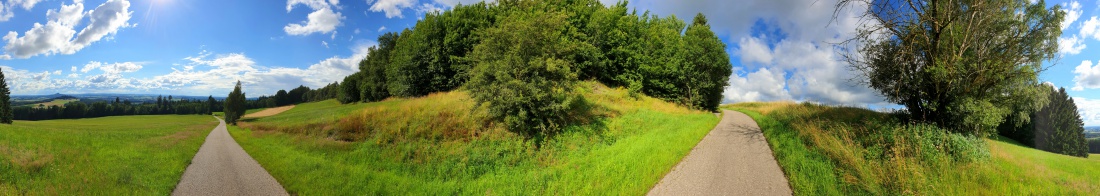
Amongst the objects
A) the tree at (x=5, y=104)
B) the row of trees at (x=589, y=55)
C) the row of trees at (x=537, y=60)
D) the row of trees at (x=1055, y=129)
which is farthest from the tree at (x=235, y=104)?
the row of trees at (x=1055, y=129)

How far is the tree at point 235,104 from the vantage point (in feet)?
102

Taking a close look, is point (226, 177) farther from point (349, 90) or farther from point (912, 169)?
point (912, 169)

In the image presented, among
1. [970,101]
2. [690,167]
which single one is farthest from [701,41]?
[690,167]

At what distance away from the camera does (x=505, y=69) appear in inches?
550

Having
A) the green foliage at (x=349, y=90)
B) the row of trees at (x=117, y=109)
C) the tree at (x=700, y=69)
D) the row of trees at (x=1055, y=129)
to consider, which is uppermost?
the tree at (x=700, y=69)

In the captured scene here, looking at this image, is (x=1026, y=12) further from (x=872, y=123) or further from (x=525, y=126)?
(x=525, y=126)

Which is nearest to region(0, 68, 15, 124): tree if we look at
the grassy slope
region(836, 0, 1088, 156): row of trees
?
the grassy slope

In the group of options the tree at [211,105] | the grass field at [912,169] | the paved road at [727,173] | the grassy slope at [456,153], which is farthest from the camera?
the tree at [211,105]

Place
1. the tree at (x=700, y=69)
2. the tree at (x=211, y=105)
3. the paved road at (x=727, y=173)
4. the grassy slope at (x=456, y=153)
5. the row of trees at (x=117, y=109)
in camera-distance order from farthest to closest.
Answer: the tree at (x=700, y=69)
the tree at (x=211, y=105)
the row of trees at (x=117, y=109)
the grassy slope at (x=456, y=153)
the paved road at (x=727, y=173)

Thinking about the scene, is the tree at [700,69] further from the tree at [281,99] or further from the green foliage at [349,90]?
the tree at [281,99]

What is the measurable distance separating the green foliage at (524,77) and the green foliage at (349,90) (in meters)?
14.6

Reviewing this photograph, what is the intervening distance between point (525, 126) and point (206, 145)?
17.5 metres

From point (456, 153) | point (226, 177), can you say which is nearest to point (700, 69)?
point (456, 153)

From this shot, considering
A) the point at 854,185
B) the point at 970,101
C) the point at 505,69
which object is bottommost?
the point at 854,185
